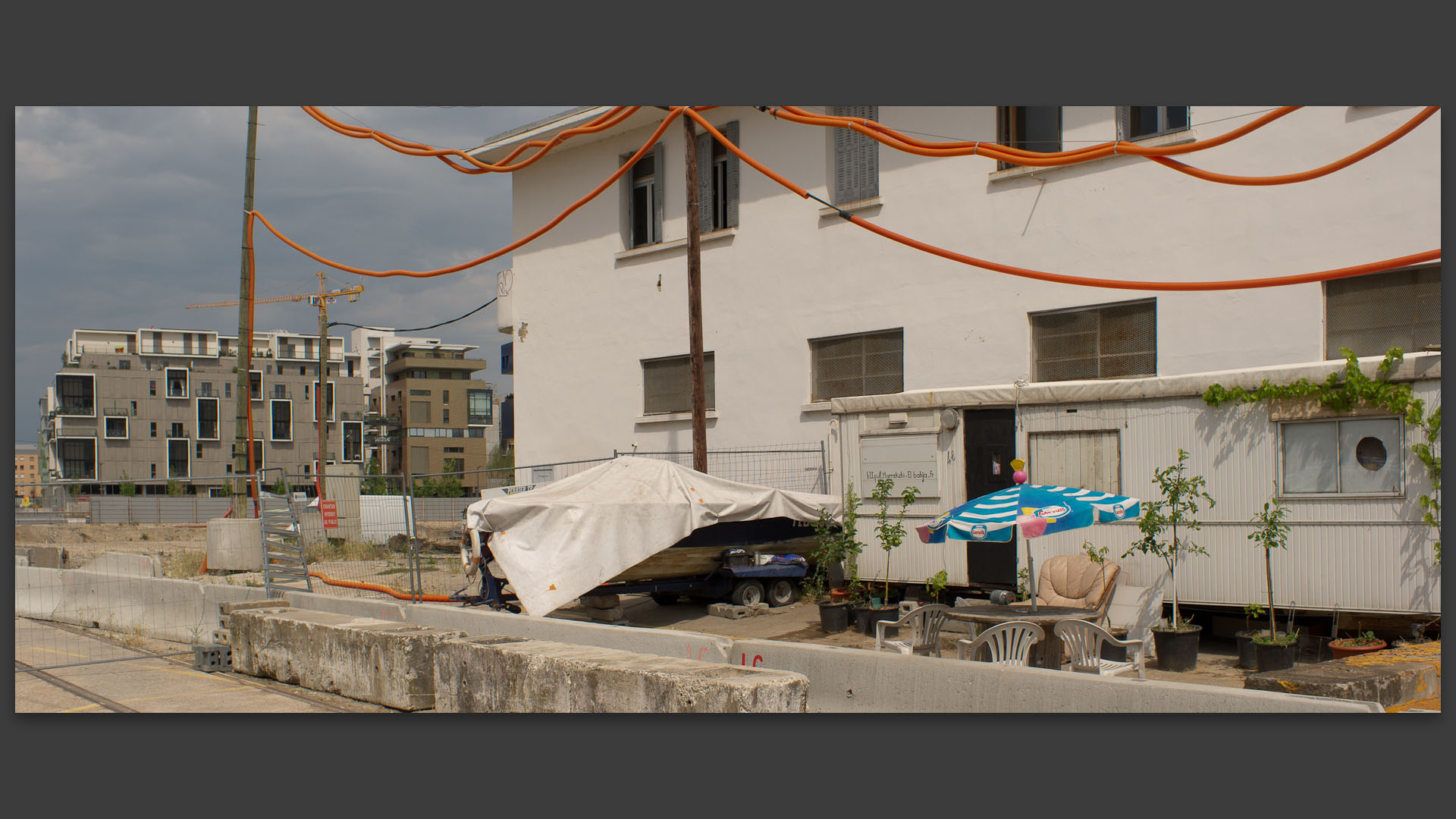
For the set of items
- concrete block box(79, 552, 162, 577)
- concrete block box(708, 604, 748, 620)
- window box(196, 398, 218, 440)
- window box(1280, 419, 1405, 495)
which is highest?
window box(196, 398, 218, 440)

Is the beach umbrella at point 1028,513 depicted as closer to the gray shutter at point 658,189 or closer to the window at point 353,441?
the gray shutter at point 658,189

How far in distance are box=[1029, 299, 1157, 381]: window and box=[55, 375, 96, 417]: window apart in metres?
103

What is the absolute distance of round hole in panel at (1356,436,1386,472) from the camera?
33.9 feet

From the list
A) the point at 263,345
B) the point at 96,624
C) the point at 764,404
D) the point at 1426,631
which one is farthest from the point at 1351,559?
the point at 263,345

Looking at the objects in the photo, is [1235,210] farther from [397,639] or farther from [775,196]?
[397,639]

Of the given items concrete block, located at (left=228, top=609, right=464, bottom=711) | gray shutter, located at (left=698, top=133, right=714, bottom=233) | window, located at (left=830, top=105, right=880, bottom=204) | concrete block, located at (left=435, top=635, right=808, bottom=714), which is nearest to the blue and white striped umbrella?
concrete block, located at (left=435, top=635, right=808, bottom=714)

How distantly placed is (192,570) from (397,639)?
1402 cm

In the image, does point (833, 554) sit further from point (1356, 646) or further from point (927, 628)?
point (1356, 646)

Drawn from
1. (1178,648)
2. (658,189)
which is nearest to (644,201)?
(658,189)

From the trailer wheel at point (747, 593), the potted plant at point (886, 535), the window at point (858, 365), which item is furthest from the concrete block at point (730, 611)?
the window at point (858, 365)

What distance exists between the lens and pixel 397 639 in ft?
28.8

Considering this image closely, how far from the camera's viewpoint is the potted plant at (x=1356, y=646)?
9.99 m

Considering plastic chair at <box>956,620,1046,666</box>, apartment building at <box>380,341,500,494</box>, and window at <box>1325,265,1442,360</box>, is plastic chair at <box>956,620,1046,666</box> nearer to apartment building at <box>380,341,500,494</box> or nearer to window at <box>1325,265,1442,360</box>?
window at <box>1325,265,1442,360</box>

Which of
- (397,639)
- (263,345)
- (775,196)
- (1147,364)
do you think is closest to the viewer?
(397,639)
